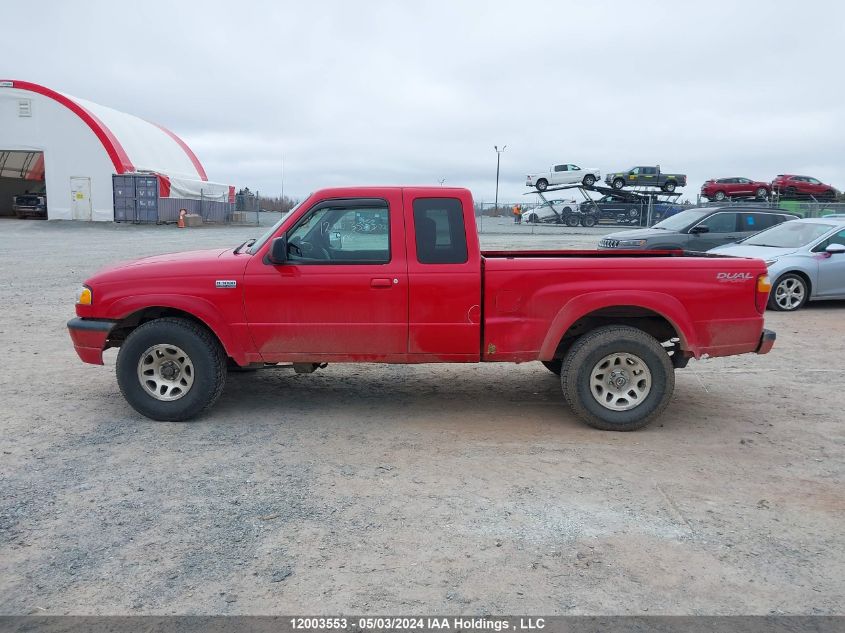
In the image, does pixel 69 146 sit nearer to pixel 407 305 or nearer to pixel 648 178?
pixel 648 178

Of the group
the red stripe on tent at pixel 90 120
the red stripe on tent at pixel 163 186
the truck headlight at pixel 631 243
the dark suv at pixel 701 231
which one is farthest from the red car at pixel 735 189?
the red stripe on tent at pixel 90 120

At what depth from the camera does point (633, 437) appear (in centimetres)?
539

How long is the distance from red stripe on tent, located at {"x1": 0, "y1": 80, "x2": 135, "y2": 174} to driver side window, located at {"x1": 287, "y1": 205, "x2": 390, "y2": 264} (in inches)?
1488

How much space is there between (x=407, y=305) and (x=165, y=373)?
6.70 ft

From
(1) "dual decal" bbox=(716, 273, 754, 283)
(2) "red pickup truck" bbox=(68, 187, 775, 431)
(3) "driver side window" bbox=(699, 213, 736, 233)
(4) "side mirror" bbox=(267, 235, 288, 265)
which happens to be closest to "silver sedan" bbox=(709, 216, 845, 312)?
(3) "driver side window" bbox=(699, 213, 736, 233)

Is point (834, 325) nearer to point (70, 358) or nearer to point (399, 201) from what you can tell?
point (399, 201)

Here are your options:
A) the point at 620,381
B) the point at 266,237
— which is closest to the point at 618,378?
the point at 620,381

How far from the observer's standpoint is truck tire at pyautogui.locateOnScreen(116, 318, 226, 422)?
5535 millimetres

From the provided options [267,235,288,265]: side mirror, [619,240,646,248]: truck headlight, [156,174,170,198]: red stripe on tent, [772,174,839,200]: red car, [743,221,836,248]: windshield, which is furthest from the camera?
[156,174,170,198]: red stripe on tent

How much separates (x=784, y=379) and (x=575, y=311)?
3.16 meters

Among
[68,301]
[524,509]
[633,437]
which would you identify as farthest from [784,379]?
[68,301]

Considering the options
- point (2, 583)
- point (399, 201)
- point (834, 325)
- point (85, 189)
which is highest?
point (85, 189)

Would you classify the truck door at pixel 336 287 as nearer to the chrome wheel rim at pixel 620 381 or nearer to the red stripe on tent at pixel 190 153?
the chrome wheel rim at pixel 620 381

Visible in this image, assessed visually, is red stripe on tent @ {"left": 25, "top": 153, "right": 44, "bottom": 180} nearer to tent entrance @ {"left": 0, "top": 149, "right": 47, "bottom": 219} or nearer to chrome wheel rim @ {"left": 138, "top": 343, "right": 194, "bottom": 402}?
tent entrance @ {"left": 0, "top": 149, "right": 47, "bottom": 219}
